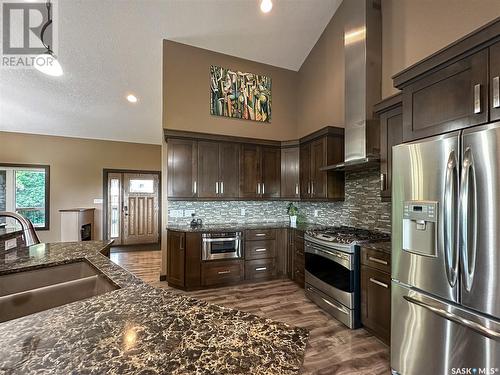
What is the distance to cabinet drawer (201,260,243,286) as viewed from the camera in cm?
371

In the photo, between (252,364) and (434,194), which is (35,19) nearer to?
(252,364)

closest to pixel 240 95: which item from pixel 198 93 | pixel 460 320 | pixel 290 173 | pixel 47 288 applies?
pixel 198 93

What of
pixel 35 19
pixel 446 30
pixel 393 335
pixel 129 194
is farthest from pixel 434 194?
pixel 129 194

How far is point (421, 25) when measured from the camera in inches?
104

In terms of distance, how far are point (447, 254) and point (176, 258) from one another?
3269mm

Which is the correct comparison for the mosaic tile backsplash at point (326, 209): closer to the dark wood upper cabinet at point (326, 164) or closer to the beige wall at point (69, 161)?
the dark wood upper cabinet at point (326, 164)

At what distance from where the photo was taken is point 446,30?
2375 mm

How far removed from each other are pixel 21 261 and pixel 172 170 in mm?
2549

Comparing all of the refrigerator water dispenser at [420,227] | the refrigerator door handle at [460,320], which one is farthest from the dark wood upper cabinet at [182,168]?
the refrigerator door handle at [460,320]

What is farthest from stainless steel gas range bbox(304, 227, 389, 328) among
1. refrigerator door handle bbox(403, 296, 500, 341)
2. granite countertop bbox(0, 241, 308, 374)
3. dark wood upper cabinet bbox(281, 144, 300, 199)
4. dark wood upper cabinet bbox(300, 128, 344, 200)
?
granite countertop bbox(0, 241, 308, 374)

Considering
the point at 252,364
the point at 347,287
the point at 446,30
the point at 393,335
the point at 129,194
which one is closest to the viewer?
the point at 252,364

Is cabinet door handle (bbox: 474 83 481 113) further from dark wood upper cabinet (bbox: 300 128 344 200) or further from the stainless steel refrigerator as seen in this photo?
dark wood upper cabinet (bbox: 300 128 344 200)

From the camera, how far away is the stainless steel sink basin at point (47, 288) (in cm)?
115

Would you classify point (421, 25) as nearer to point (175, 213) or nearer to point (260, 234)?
point (260, 234)
